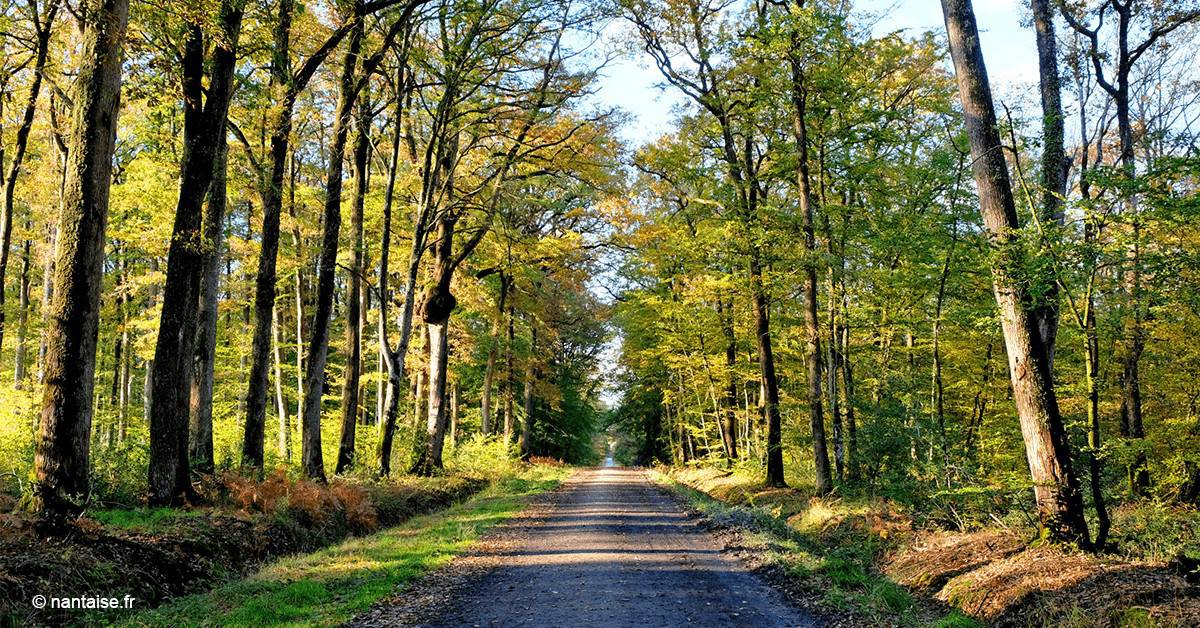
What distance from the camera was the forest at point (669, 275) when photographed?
7.14 m

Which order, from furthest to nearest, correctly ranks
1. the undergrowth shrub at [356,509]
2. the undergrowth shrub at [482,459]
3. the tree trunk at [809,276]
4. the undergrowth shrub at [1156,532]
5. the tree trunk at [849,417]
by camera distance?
the undergrowth shrub at [482,459], the tree trunk at [809,276], the tree trunk at [849,417], the undergrowth shrub at [356,509], the undergrowth shrub at [1156,532]

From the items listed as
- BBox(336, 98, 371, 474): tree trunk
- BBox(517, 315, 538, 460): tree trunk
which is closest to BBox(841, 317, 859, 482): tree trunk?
BBox(336, 98, 371, 474): tree trunk

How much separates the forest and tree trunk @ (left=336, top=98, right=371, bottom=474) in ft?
0.28

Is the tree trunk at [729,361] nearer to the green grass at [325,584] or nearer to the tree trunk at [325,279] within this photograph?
the tree trunk at [325,279]

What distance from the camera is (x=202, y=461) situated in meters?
11.2

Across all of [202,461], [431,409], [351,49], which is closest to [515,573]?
[202,461]

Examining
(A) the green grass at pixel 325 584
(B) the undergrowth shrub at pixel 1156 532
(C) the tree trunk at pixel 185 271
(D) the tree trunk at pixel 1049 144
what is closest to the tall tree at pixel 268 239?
(C) the tree trunk at pixel 185 271

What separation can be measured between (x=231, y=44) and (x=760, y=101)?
10169 millimetres

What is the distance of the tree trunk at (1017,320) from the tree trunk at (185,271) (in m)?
9.52

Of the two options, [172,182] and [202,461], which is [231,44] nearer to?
[202,461]

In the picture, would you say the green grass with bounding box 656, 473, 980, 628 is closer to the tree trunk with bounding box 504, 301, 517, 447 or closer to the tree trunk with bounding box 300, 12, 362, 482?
the tree trunk with bounding box 300, 12, 362, 482

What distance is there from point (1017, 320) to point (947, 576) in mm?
2976

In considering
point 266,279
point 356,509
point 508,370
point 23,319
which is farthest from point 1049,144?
point 23,319

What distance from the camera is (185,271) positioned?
9.60 meters
